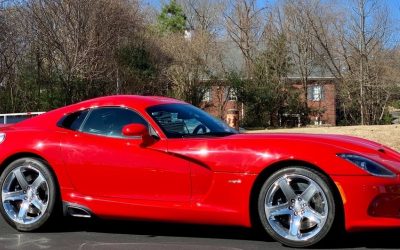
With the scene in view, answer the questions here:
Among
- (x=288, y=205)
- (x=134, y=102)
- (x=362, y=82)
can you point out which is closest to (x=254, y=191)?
(x=288, y=205)

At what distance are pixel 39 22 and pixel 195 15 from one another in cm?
2312

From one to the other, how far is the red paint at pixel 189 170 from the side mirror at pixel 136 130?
14 mm

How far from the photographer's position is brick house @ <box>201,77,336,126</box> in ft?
97.9

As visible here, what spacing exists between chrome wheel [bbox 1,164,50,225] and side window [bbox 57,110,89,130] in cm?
55

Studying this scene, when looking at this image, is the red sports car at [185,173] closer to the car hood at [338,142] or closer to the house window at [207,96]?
the car hood at [338,142]

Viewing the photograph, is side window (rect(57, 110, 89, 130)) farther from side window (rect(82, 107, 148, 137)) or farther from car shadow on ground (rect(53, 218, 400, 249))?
car shadow on ground (rect(53, 218, 400, 249))

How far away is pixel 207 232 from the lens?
5.88 metres

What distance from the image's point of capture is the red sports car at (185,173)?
4898 millimetres

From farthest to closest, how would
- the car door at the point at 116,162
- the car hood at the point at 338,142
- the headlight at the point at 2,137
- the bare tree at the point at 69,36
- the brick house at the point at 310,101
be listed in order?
the brick house at the point at 310,101
the bare tree at the point at 69,36
the headlight at the point at 2,137
the car door at the point at 116,162
the car hood at the point at 338,142

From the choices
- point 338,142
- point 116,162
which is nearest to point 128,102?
point 116,162

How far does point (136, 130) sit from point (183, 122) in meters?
0.62

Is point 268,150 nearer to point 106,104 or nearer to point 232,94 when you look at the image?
point 106,104

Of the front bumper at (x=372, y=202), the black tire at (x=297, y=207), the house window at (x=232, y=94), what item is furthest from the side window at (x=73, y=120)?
the house window at (x=232, y=94)

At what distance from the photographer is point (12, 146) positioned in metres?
6.12
